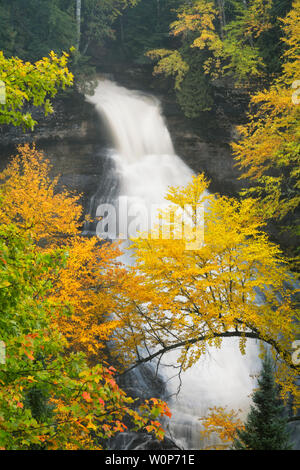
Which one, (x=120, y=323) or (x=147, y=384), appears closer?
(x=120, y=323)

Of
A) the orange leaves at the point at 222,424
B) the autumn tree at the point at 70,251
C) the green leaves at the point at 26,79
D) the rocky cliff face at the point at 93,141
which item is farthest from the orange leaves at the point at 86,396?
the rocky cliff face at the point at 93,141

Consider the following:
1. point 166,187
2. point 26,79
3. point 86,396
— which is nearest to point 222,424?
point 86,396

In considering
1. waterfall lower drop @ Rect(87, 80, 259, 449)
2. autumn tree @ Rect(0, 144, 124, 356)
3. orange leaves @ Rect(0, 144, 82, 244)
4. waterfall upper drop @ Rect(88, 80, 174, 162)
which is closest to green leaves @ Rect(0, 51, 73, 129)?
autumn tree @ Rect(0, 144, 124, 356)

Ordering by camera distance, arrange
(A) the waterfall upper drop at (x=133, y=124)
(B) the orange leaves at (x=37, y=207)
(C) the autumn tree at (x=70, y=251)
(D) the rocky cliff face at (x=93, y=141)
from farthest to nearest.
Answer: (A) the waterfall upper drop at (x=133, y=124) → (D) the rocky cliff face at (x=93, y=141) → (B) the orange leaves at (x=37, y=207) → (C) the autumn tree at (x=70, y=251)

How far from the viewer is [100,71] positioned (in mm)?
26000

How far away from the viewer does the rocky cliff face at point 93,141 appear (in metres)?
19.4

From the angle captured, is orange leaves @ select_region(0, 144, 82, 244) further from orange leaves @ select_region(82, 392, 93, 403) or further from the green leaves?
orange leaves @ select_region(82, 392, 93, 403)

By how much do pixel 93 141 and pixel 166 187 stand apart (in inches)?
228

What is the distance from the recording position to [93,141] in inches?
803

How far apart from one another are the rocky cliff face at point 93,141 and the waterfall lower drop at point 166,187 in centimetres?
93

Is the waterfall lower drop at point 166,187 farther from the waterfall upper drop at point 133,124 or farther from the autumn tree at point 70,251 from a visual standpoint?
the autumn tree at point 70,251

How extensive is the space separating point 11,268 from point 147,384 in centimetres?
1011
